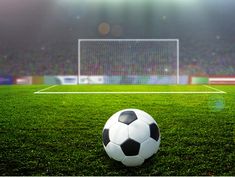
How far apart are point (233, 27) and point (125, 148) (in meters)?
32.3

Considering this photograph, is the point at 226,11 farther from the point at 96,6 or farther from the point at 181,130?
the point at 181,130

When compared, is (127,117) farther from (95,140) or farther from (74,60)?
(74,60)

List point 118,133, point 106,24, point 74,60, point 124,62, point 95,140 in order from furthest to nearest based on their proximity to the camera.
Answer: point 106,24
point 74,60
point 124,62
point 95,140
point 118,133

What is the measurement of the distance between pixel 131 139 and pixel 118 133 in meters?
0.16

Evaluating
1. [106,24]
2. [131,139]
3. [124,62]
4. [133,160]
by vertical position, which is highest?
[106,24]

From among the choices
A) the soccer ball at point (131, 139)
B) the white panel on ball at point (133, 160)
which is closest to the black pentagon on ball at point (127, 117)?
the soccer ball at point (131, 139)

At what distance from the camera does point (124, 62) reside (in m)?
27.4

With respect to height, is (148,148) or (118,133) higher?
(118,133)

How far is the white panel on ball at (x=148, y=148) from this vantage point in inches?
137

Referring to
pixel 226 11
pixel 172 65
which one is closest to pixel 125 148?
pixel 172 65

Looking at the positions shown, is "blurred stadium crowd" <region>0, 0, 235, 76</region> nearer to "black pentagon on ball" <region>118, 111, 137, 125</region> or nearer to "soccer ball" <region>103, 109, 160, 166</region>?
Result: "black pentagon on ball" <region>118, 111, 137, 125</region>

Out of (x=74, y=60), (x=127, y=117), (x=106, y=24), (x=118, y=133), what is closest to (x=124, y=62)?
(x=74, y=60)

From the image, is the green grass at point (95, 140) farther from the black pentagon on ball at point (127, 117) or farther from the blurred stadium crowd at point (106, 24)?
the blurred stadium crowd at point (106, 24)

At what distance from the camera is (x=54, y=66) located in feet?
94.0
